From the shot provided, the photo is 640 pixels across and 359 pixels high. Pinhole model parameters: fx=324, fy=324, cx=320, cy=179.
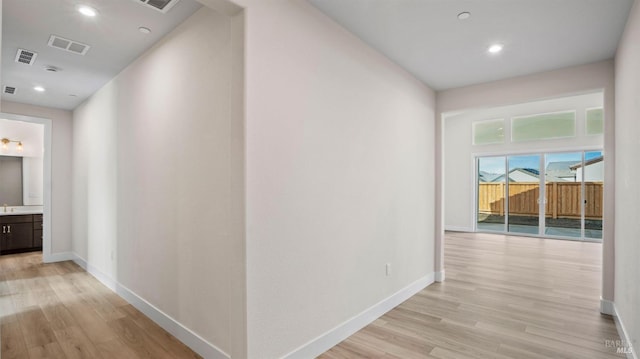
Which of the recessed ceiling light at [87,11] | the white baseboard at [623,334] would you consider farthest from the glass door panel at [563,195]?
the recessed ceiling light at [87,11]

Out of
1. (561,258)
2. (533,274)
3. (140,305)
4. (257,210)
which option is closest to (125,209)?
(140,305)

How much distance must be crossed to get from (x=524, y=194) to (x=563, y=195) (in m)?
0.85

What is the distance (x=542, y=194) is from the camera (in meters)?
→ 8.43

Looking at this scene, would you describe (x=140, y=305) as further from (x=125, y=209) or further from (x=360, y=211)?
(x=360, y=211)

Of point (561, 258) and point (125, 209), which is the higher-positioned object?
point (125, 209)

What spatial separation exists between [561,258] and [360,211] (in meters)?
5.10

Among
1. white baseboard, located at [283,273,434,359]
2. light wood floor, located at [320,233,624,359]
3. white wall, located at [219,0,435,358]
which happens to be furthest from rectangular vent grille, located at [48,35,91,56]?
light wood floor, located at [320,233,624,359]

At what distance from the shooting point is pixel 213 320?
2.48 meters

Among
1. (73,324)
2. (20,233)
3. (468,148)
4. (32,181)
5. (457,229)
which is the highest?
(468,148)

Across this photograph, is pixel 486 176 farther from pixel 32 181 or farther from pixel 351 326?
pixel 32 181

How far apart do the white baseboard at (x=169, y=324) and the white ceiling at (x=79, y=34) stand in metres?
2.56

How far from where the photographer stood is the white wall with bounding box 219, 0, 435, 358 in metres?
2.18

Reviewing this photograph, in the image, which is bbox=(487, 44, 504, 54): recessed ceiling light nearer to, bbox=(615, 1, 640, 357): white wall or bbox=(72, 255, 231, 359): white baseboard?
bbox=(615, 1, 640, 357): white wall

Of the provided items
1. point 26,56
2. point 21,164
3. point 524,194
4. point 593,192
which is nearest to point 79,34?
point 26,56
